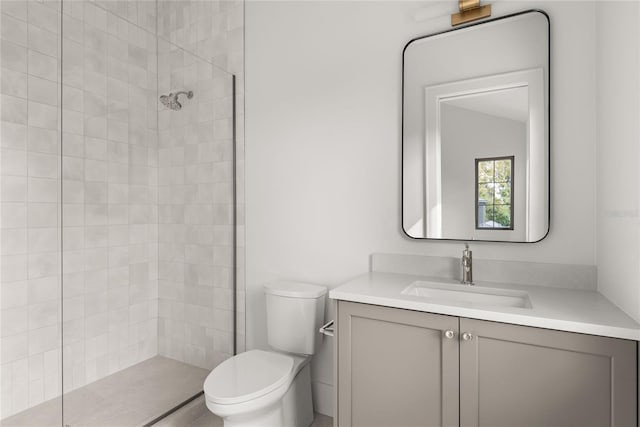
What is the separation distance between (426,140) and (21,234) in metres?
2.13

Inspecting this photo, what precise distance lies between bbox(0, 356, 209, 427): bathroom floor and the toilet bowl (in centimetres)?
58

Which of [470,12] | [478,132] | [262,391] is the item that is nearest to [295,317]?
[262,391]

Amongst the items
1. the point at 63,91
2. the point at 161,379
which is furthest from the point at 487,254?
the point at 63,91

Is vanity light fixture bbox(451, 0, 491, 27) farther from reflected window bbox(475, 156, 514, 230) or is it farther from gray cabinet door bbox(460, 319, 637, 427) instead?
gray cabinet door bbox(460, 319, 637, 427)

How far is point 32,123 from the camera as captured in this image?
200 cm

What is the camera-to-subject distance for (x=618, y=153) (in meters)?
1.22

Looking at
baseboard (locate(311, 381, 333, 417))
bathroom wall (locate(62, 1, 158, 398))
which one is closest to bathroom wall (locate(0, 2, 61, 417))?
bathroom wall (locate(62, 1, 158, 398))

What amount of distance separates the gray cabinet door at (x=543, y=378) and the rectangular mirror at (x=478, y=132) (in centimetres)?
55

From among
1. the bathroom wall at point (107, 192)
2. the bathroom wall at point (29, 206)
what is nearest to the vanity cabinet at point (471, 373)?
the bathroom wall at point (107, 192)

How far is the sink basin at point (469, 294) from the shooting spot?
1.44m

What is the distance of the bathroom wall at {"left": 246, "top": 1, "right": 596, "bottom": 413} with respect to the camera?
150 centimetres

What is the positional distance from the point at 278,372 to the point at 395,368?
1.90 feet

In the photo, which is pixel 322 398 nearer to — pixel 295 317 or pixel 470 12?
pixel 295 317

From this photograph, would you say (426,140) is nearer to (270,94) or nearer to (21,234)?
(270,94)
